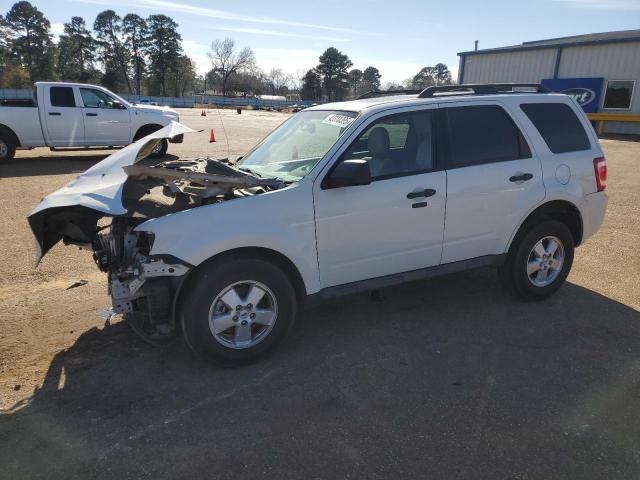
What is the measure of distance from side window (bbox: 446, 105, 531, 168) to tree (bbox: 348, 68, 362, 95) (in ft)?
320

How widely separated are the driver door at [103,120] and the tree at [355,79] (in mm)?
88770

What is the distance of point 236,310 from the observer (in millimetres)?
3516

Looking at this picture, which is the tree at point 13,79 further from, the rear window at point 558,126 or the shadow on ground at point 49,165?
the rear window at point 558,126

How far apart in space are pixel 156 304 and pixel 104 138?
1175cm

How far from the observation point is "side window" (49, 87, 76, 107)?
41.8 feet

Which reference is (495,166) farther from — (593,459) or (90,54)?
(90,54)

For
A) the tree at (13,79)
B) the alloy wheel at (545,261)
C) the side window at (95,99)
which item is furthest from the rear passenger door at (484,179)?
the tree at (13,79)

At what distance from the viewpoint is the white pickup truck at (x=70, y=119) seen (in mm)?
12492

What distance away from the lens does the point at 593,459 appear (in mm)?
2738

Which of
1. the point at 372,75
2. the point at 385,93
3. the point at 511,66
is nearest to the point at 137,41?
the point at 372,75

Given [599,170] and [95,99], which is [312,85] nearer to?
[95,99]

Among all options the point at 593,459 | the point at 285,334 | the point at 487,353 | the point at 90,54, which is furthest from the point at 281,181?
the point at 90,54

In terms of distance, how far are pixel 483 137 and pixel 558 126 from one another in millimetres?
933

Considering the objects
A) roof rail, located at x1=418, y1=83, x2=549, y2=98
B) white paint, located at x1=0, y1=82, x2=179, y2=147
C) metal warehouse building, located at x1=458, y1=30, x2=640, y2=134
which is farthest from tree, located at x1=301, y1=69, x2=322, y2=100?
roof rail, located at x1=418, y1=83, x2=549, y2=98
